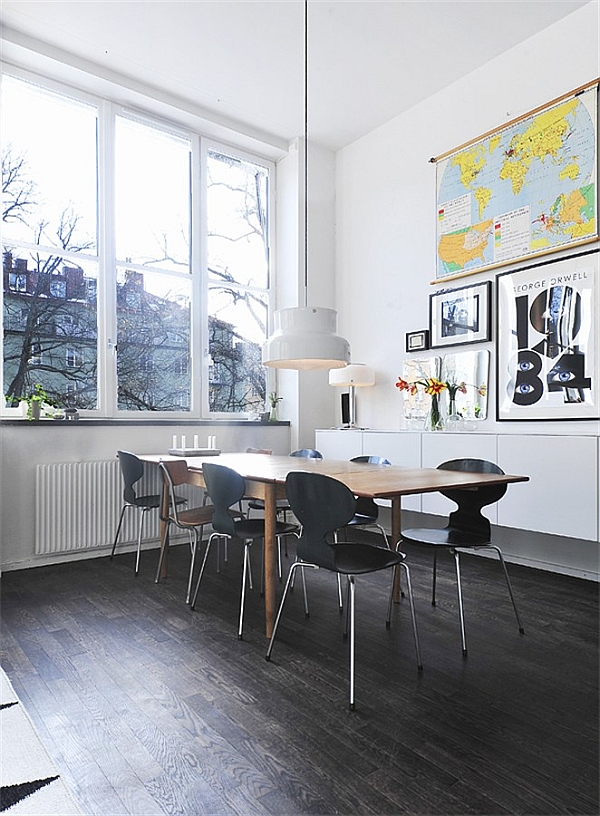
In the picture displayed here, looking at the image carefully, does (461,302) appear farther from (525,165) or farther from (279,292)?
(279,292)

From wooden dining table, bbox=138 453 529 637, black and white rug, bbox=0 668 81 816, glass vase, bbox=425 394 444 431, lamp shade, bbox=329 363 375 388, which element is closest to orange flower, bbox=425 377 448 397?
glass vase, bbox=425 394 444 431

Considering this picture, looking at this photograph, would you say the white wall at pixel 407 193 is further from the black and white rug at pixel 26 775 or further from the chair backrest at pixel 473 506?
the black and white rug at pixel 26 775

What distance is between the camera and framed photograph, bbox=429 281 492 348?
438cm

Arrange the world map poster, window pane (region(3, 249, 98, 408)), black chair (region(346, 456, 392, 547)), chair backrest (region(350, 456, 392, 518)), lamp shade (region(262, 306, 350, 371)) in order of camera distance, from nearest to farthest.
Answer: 1. lamp shade (region(262, 306, 350, 371))
2. black chair (region(346, 456, 392, 547))
3. chair backrest (region(350, 456, 392, 518))
4. the world map poster
5. window pane (region(3, 249, 98, 408))

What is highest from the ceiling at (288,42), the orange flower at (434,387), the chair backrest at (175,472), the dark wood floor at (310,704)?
the ceiling at (288,42)

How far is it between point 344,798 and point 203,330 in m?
4.35

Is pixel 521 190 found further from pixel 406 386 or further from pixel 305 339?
pixel 305 339

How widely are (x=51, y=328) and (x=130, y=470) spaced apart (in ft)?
4.62

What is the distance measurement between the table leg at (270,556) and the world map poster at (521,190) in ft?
8.94

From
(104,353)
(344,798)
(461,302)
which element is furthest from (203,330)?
(344,798)

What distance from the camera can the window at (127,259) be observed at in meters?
4.39

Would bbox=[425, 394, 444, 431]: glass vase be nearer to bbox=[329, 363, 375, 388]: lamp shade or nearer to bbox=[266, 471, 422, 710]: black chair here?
bbox=[329, 363, 375, 388]: lamp shade

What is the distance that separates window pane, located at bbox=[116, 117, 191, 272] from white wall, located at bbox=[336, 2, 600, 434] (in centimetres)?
164

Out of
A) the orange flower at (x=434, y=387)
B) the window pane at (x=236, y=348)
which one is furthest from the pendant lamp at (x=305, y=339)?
the window pane at (x=236, y=348)
